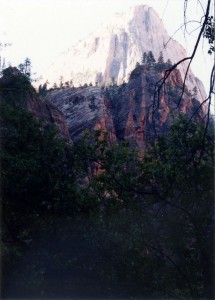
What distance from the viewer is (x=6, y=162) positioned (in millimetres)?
12906

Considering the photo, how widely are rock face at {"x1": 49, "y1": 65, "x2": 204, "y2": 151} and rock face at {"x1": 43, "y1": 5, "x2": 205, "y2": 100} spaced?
7014 centimetres

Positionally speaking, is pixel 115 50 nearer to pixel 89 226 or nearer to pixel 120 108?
pixel 120 108

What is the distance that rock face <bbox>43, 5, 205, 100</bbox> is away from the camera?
141000mm

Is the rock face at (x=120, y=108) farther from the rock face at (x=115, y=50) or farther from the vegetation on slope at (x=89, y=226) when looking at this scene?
the rock face at (x=115, y=50)

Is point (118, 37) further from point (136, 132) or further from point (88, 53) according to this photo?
point (136, 132)

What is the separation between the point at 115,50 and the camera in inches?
5910

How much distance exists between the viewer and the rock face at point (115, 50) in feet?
463

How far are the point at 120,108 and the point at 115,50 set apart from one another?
95.8m

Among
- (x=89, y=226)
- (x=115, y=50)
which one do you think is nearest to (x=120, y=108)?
(x=89, y=226)

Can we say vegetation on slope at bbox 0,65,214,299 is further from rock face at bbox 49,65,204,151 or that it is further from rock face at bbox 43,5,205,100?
rock face at bbox 43,5,205,100

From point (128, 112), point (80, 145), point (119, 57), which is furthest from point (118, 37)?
point (80, 145)

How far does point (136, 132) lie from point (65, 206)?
138ft

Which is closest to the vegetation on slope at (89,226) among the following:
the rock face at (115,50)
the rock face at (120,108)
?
the rock face at (120,108)

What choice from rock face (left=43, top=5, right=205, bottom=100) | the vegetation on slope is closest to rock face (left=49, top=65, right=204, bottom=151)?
the vegetation on slope
